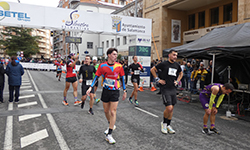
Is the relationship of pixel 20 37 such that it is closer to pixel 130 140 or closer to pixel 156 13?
pixel 156 13

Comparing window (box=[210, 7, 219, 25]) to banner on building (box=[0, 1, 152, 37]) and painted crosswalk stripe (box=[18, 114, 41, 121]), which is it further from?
painted crosswalk stripe (box=[18, 114, 41, 121])

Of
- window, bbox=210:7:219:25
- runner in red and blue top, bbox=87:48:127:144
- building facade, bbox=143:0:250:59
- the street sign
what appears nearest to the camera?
runner in red and blue top, bbox=87:48:127:144

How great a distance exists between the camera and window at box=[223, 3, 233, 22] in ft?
68.5

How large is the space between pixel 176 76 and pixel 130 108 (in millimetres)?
3156

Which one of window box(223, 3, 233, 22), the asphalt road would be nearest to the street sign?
the asphalt road

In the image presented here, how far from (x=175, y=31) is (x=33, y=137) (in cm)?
2452

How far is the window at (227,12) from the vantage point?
20.9 m

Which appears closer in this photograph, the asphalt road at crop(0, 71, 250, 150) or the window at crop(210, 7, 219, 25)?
the asphalt road at crop(0, 71, 250, 150)

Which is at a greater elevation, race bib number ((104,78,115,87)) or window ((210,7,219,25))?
window ((210,7,219,25))

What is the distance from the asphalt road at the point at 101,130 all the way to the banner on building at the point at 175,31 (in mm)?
19919

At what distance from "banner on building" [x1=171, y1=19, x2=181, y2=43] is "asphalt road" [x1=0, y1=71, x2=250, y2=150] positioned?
1992cm

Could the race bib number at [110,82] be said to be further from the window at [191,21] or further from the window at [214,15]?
the window at [191,21]

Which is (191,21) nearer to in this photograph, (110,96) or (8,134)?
(110,96)

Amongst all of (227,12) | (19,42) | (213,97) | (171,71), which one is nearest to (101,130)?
(171,71)
